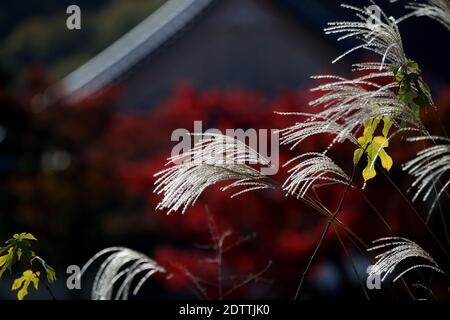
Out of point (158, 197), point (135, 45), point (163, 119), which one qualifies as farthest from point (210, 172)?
point (135, 45)

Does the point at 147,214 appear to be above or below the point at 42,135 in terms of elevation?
below

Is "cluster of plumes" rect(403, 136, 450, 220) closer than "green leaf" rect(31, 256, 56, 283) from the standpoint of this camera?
Yes

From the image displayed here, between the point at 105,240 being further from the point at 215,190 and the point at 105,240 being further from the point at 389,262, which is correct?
the point at 389,262

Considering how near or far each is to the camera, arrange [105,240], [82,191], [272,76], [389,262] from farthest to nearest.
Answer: [272,76] < [105,240] < [82,191] < [389,262]

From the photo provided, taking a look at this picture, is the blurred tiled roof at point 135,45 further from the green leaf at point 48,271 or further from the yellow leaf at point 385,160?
the yellow leaf at point 385,160

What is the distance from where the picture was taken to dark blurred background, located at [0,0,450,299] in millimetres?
5574

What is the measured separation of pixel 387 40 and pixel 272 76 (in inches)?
309

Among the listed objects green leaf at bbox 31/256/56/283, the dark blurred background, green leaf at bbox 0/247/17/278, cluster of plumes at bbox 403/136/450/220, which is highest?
the dark blurred background

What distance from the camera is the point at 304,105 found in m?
5.73

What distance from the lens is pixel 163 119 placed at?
23.2 ft

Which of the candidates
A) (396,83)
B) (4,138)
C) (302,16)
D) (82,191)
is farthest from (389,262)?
(302,16)

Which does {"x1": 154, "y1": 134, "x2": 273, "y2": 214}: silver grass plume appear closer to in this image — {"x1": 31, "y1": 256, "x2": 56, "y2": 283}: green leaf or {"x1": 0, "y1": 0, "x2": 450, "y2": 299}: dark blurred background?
{"x1": 31, "y1": 256, "x2": 56, "y2": 283}: green leaf

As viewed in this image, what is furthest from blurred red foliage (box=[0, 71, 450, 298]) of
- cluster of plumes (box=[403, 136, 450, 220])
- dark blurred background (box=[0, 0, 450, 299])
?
cluster of plumes (box=[403, 136, 450, 220])

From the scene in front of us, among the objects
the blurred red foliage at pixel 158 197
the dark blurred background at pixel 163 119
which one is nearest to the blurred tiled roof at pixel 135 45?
the dark blurred background at pixel 163 119
